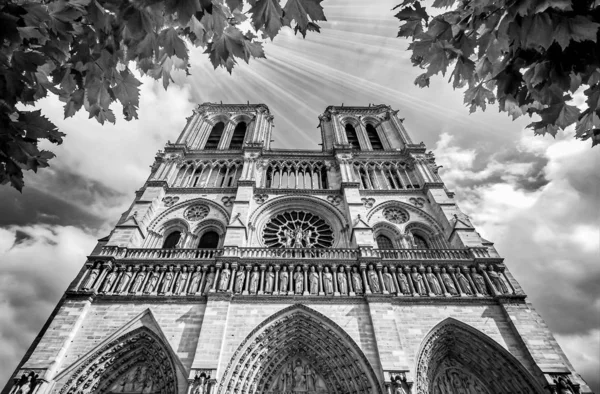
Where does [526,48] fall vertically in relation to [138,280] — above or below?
below

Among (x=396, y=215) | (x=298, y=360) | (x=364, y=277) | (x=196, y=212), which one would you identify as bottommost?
(x=298, y=360)

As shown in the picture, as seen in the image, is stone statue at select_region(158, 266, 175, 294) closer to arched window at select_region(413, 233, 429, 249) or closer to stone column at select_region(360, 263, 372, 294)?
stone column at select_region(360, 263, 372, 294)

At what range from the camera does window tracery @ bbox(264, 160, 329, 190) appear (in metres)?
16.0

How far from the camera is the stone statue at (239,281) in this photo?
32.6ft

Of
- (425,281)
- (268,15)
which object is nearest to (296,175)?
(425,281)

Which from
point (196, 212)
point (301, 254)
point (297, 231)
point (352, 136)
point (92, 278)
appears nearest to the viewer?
point (92, 278)

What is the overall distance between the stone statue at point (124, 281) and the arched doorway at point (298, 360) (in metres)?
4.66

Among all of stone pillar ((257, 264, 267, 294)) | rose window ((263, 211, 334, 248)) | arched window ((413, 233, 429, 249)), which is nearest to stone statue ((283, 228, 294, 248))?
rose window ((263, 211, 334, 248))

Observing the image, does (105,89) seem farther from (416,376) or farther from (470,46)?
(416,376)

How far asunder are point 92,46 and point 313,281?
9268 mm

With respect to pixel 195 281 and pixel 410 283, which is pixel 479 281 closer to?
pixel 410 283

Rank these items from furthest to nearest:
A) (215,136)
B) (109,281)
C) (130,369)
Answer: (215,136), (109,281), (130,369)

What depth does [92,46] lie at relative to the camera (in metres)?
2.42

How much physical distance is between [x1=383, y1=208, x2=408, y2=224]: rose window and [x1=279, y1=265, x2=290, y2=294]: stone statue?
6.20m
